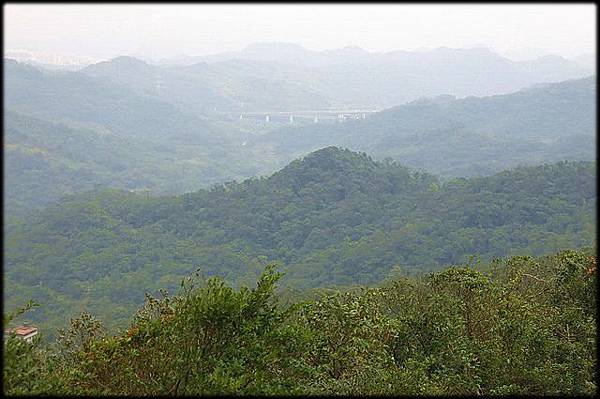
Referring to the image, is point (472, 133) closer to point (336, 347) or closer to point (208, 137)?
point (208, 137)

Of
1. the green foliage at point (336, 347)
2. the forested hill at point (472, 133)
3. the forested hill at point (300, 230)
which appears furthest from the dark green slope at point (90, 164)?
the green foliage at point (336, 347)

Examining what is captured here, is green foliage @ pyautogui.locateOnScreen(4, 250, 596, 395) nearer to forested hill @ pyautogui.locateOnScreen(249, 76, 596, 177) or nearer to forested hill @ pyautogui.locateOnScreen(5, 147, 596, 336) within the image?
forested hill @ pyautogui.locateOnScreen(5, 147, 596, 336)

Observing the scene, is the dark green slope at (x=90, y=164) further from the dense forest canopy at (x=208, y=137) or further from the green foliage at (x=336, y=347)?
the green foliage at (x=336, y=347)

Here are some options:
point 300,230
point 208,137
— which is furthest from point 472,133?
point 208,137

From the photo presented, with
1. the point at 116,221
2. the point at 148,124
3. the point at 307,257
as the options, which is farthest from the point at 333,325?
the point at 148,124

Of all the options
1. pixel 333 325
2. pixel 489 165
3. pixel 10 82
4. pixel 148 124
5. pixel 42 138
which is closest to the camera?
pixel 333 325

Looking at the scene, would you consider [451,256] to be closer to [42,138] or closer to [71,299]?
[71,299]

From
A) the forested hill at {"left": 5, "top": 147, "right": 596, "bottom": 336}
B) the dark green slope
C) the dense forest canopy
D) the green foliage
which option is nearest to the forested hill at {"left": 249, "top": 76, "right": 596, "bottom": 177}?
the dense forest canopy
